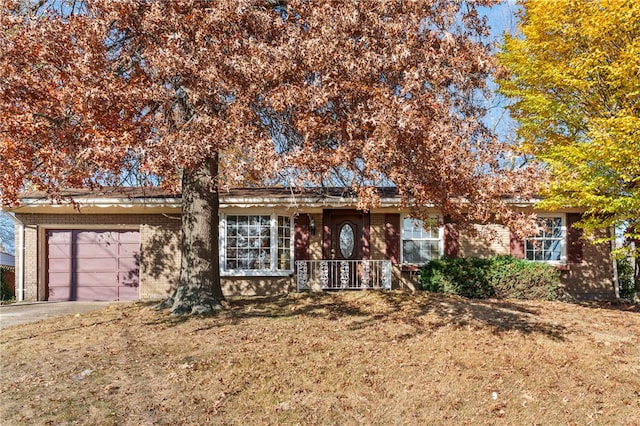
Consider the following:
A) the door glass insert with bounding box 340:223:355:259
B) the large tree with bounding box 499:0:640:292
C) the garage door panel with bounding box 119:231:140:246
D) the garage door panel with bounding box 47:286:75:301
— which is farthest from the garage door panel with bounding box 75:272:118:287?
the large tree with bounding box 499:0:640:292

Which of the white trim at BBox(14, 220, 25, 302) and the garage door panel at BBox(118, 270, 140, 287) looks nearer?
the white trim at BBox(14, 220, 25, 302)

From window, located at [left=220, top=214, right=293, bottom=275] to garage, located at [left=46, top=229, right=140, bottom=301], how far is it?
2.80 m

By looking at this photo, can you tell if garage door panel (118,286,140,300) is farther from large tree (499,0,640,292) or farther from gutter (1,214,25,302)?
large tree (499,0,640,292)

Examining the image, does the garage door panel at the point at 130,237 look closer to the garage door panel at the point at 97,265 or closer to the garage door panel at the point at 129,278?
the garage door panel at the point at 97,265

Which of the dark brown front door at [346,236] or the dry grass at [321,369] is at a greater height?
the dark brown front door at [346,236]

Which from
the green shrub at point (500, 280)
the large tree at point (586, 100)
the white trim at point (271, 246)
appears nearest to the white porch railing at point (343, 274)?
the white trim at point (271, 246)

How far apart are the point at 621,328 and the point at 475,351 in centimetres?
412

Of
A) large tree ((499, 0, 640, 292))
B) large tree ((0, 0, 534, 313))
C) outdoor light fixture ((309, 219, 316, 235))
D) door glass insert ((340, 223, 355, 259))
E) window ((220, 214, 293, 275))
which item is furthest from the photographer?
door glass insert ((340, 223, 355, 259))

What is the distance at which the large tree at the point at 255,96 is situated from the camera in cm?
649

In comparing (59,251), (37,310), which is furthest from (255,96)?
(59,251)

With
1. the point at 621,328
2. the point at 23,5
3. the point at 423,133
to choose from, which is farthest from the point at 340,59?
the point at 621,328

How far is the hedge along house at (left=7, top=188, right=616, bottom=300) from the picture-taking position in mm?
14285

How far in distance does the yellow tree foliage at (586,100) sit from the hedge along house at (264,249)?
2.73 m

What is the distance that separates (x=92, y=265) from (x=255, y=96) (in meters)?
10.2
